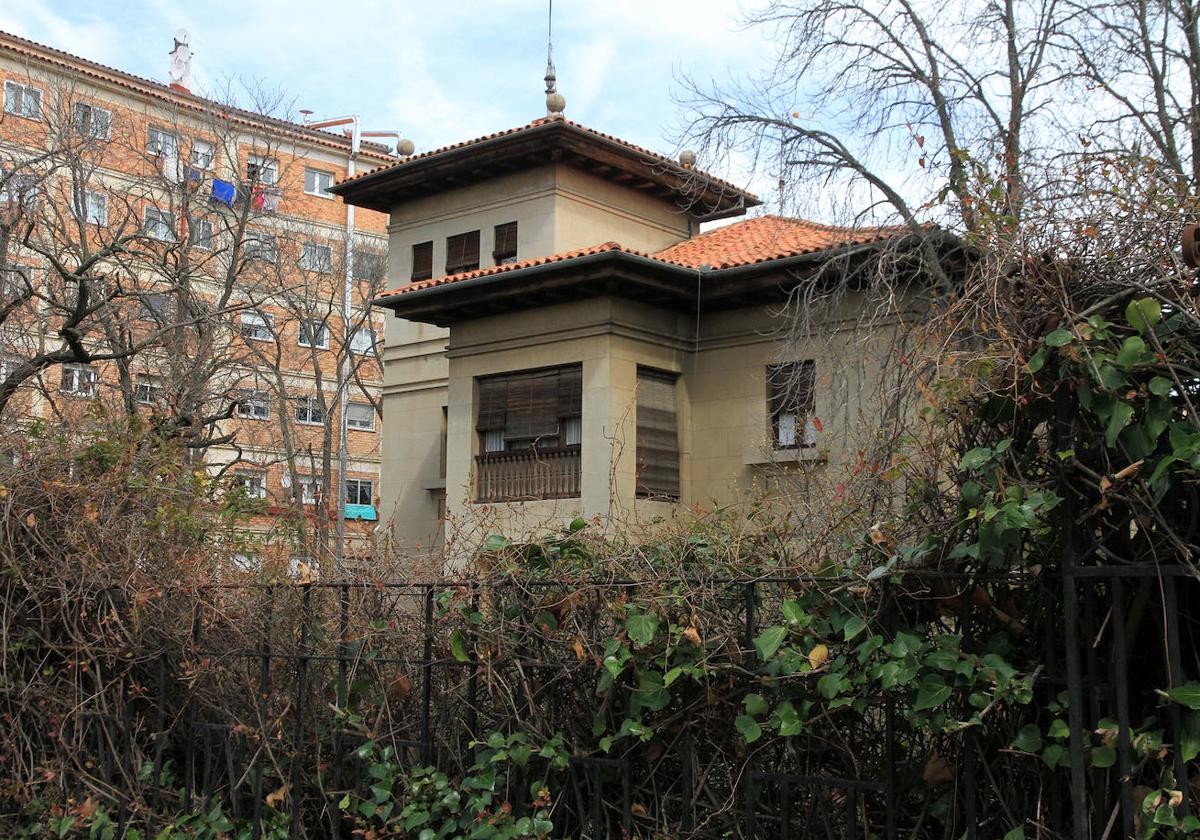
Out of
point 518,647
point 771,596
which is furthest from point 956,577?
point 518,647

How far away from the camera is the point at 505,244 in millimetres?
25109

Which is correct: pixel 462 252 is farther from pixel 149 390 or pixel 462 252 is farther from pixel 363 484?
pixel 363 484

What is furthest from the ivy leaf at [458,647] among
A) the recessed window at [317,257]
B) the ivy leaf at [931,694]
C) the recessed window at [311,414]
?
the recessed window at [311,414]

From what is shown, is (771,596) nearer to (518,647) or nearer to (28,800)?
(518,647)

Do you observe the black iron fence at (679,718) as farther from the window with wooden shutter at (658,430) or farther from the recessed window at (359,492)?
the recessed window at (359,492)

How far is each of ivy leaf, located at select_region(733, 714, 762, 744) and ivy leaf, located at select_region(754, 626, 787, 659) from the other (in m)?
0.29

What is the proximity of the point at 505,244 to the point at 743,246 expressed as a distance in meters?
5.21

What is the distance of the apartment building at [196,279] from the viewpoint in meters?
15.8

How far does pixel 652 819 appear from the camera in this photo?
5.24 metres

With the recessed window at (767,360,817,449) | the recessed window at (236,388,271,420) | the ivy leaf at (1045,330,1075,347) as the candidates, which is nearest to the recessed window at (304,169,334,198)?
the recessed window at (236,388,271,420)

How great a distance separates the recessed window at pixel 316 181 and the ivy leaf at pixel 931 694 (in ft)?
164

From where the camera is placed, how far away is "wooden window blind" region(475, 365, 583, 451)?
21328 mm

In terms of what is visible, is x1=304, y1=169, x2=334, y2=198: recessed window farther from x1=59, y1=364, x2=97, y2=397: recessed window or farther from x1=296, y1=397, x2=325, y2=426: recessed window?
x1=59, y1=364, x2=97, y2=397: recessed window

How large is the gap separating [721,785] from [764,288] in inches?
621
